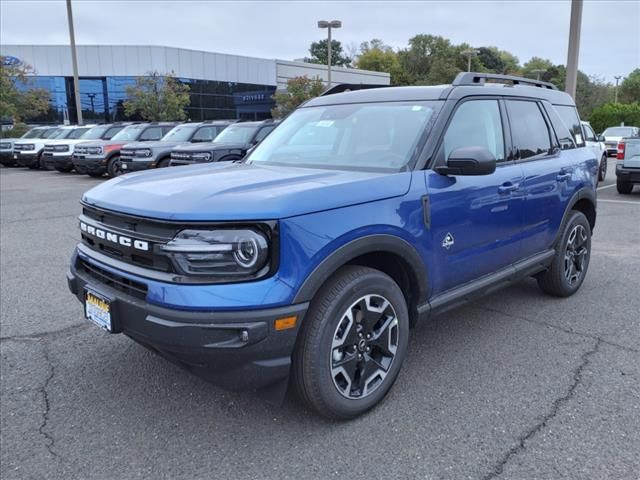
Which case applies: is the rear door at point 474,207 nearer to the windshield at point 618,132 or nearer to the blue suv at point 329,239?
the blue suv at point 329,239

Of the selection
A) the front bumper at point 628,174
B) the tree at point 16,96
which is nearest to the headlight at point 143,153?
the front bumper at point 628,174

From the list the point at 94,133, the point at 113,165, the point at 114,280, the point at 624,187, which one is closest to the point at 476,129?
the point at 114,280

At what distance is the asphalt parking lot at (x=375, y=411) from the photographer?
266cm

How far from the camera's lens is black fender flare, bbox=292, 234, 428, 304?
265 centimetres

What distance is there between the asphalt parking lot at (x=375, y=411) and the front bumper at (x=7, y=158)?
2073 centimetres

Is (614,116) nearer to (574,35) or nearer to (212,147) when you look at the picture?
(574,35)

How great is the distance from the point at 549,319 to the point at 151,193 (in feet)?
11.2

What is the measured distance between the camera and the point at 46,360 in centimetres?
380

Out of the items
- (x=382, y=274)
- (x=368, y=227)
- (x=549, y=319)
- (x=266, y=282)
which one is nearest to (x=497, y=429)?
(x=382, y=274)

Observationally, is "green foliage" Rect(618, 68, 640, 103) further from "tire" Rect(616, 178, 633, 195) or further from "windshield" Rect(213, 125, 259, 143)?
"windshield" Rect(213, 125, 259, 143)

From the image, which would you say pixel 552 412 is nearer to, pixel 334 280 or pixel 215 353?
pixel 334 280

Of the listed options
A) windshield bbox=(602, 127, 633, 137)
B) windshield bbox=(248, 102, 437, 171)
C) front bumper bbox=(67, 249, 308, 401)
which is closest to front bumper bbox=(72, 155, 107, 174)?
windshield bbox=(248, 102, 437, 171)

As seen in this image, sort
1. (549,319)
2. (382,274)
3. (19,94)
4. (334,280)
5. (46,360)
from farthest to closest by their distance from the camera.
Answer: (19,94) → (549,319) → (46,360) → (382,274) → (334,280)

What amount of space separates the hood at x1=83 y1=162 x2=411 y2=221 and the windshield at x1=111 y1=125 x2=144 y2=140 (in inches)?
→ 585
